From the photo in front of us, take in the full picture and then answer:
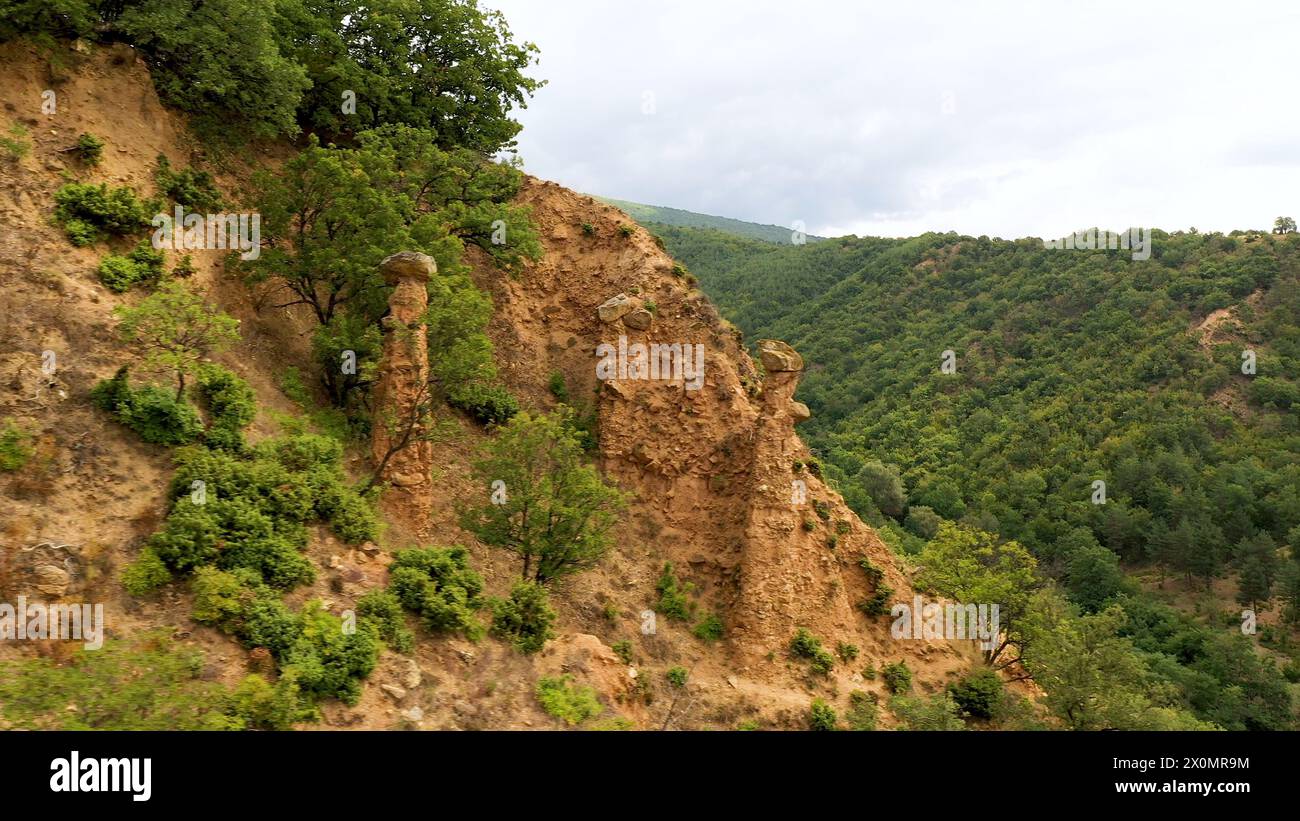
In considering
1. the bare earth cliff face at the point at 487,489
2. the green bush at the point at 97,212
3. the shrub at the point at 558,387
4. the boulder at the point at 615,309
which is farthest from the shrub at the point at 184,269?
the boulder at the point at 615,309

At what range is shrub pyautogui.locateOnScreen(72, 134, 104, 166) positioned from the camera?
58.1 feet

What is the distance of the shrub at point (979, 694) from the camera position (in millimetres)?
22891

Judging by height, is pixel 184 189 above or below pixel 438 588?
above

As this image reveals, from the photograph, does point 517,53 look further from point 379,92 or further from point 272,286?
point 272,286

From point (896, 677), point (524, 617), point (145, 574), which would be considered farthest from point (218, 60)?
point (896, 677)

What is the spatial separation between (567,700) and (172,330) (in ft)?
36.9

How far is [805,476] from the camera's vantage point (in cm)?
2511

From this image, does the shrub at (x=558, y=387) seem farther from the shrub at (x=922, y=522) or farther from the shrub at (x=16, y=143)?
the shrub at (x=922, y=522)

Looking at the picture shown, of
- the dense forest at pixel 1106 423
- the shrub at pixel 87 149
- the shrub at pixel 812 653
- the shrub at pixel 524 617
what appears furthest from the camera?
the dense forest at pixel 1106 423

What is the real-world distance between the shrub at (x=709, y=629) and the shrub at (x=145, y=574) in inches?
547

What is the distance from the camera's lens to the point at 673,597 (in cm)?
2177

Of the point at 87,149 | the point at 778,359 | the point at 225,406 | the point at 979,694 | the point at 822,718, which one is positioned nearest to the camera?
the point at 225,406

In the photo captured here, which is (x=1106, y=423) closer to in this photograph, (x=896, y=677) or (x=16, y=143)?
(x=896, y=677)
